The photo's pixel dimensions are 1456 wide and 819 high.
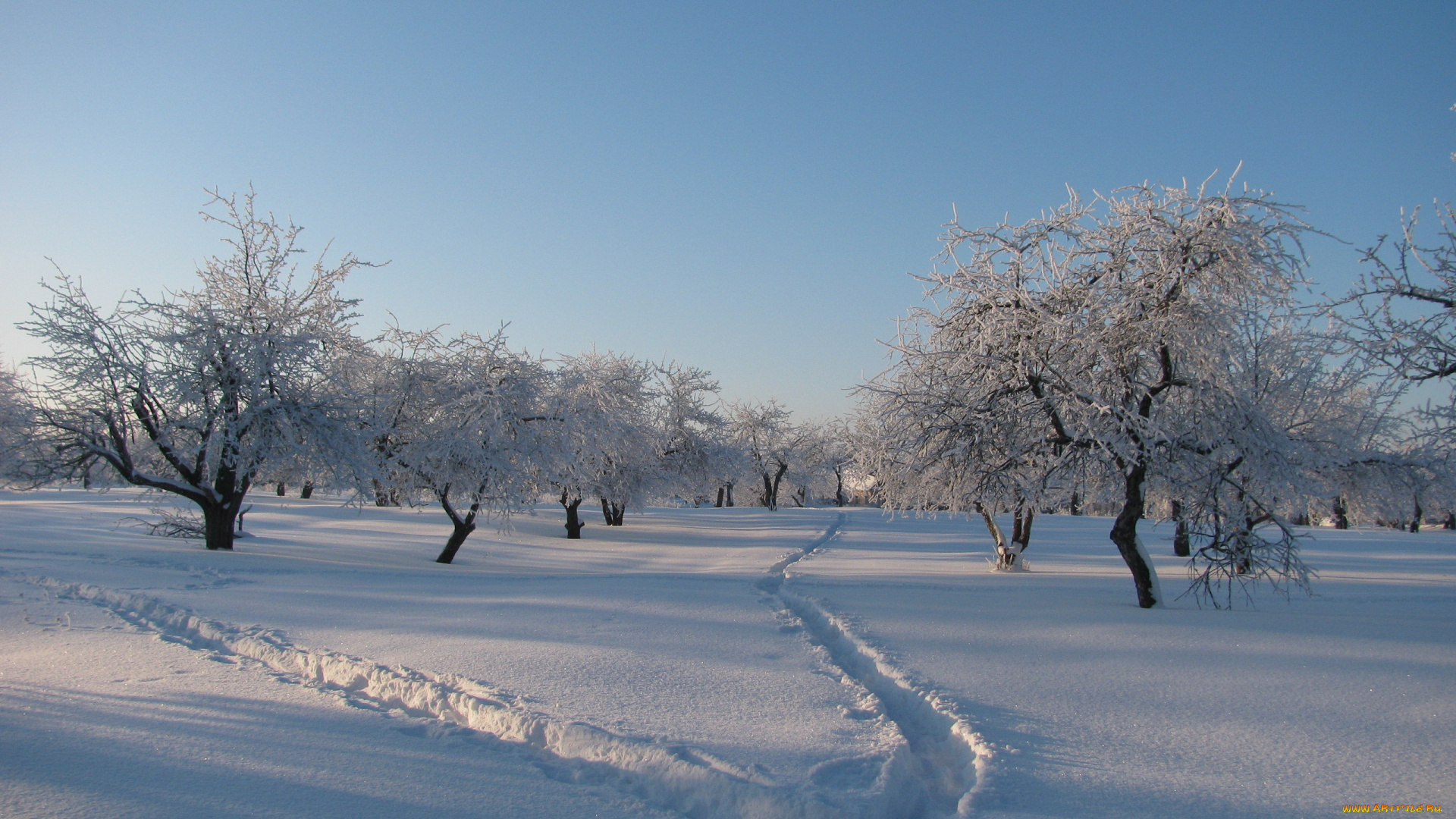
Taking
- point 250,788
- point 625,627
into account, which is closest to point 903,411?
point 625,627

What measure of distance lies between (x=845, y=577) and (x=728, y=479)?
2472 cm

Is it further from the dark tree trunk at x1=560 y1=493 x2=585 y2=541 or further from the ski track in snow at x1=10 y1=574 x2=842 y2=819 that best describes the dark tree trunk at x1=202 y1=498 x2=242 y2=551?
the dark tree trunk at x1=560 y1=493 x2=585 y2=541

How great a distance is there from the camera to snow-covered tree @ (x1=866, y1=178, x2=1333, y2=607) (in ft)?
30.7

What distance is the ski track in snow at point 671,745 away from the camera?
3924mm

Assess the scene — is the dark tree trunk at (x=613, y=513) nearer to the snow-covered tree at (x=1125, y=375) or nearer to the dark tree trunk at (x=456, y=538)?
the dark tree trunk at (x=456, y=538)

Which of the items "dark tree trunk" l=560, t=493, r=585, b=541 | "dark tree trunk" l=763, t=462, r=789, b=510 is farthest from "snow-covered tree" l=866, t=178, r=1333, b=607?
"dark tree trunk" l=763, t=462, r=789, b=510

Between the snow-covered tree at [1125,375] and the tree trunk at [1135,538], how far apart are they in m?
0.03

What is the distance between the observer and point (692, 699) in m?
5.58

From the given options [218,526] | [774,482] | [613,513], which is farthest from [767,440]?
[218,526]

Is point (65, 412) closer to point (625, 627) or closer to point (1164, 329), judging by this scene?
point (625, 627)

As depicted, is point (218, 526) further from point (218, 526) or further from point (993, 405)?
point (993, 405)

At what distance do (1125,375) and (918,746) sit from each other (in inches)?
286

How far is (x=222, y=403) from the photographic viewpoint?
558 inches

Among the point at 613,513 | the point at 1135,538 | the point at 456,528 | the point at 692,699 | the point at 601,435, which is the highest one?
the point at 601,435
